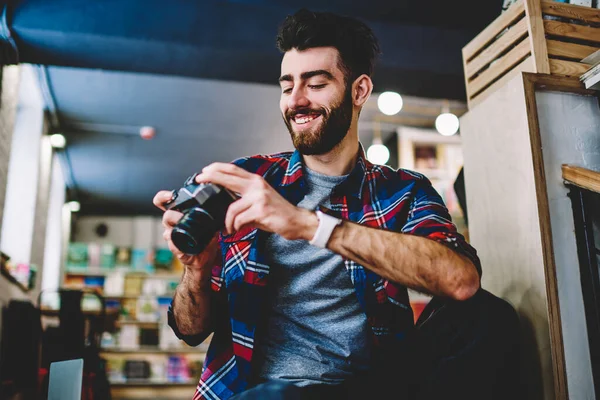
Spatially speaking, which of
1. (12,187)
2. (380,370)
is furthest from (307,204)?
(12,187)

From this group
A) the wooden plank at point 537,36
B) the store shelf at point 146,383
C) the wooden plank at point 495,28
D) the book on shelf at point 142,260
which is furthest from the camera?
the book on shelf at point 142,260

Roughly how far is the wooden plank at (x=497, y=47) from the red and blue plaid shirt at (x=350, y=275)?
0.68 m

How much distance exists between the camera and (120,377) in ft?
26.7

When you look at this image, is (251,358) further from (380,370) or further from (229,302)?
(380,370)

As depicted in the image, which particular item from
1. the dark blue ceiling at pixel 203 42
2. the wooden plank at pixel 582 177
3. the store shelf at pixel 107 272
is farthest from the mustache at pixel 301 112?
the store shelf at pixel 107 272

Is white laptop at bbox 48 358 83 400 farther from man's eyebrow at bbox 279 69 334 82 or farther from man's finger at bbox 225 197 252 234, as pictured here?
man's eyebrow at bbox 279 69 334 82

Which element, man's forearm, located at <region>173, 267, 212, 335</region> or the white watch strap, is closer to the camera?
the white watch strap

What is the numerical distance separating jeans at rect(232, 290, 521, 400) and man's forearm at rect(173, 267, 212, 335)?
1.05 ft

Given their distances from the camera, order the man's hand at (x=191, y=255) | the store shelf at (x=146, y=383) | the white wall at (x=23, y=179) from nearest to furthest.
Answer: the man's hand at (x=191, y=255) < the white wall at (x=23, y=179) < the store shelf at (x=146, y=383)

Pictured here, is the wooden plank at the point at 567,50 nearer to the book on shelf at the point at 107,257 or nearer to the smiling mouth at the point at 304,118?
the smiling mouth at the point at 304,118

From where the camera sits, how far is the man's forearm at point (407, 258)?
1069 millimetres

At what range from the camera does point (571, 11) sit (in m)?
1.73

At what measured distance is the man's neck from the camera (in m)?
1.46

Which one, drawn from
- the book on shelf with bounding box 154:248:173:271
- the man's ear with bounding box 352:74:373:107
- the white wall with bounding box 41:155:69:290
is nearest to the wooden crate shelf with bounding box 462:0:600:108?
the man's ear with bounding box 352:74:373:107
